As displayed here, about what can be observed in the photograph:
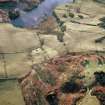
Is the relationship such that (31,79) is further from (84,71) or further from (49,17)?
(49,17)

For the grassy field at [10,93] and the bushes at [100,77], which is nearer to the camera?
the grassy field at [10,93]

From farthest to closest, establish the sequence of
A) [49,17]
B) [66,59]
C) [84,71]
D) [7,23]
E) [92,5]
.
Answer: [92,5] < [49,17] < [7,23] < [66,59] < [84,71]

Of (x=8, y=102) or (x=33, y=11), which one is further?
(x=33, y=11)

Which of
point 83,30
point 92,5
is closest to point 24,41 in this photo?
point 83,30

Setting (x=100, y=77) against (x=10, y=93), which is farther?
(x=100, y=77)

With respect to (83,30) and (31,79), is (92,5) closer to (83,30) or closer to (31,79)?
(83,30)

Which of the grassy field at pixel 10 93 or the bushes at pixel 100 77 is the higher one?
the bushes at pixel 100 77

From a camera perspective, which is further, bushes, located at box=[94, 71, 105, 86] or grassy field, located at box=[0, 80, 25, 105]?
bushes, located at box=[94, 71, 105, 86]

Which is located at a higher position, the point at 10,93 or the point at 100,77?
the point at 100,77

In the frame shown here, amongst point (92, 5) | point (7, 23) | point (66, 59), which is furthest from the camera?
point (92, 5)

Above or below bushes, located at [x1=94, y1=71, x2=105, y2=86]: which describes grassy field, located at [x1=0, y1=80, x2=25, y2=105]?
below
